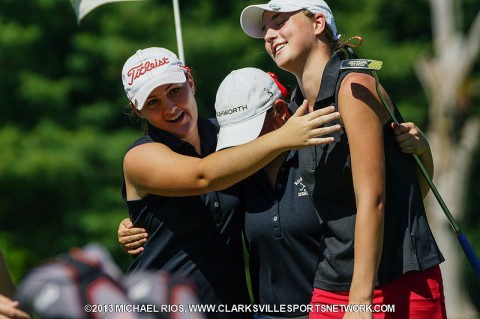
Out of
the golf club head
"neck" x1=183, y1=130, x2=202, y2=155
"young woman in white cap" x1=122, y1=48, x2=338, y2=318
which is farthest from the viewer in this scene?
"neck" x1=183, y1=130, x2=202, y2=155

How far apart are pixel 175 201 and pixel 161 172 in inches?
8.4

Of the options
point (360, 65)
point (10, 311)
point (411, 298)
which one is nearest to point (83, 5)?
point (360, 65)

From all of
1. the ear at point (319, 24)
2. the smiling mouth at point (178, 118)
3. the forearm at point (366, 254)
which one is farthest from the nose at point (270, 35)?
the forearm at point (366, 254)

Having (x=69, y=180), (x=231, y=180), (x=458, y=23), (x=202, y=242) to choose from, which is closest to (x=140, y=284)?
(x=231, y=180)

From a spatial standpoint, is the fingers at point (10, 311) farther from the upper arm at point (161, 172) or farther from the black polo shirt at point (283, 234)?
the black polo shirt at point (283, 234)

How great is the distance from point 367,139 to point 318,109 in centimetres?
26

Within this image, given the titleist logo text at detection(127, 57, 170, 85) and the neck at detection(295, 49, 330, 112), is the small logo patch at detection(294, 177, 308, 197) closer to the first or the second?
the neck at detection(295, 49, 330, 112)

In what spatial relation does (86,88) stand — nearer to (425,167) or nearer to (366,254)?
(425,167)

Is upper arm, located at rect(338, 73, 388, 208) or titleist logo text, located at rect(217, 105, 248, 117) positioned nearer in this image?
upper arm, located at rect(338, 73, 388, 208)

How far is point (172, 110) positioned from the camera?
13.8 ft

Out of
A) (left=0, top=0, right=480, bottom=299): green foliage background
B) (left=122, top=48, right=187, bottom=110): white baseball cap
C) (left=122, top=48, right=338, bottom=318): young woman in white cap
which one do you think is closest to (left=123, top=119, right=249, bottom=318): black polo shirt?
(left=122, top=48, right=338, bottom=318): young woman in white cap

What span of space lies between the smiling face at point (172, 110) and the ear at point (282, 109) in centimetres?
40

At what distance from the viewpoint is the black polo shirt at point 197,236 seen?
4.21 meters

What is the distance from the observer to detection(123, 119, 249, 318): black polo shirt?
4.21 m
